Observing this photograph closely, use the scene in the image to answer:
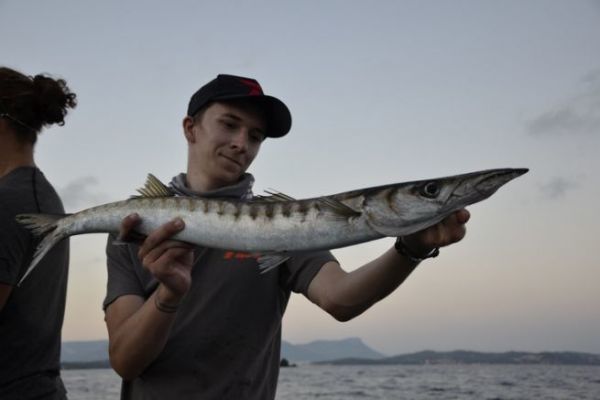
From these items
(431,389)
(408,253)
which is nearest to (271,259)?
(408,253)

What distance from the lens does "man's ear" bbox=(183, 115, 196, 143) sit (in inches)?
209

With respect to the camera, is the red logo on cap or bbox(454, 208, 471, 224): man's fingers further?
the red logo on cap

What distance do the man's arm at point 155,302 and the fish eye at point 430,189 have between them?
1773 mm

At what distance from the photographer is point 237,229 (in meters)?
4.23

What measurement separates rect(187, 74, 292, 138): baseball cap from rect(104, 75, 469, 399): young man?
10 mm

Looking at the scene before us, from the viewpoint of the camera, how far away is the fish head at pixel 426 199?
365cm

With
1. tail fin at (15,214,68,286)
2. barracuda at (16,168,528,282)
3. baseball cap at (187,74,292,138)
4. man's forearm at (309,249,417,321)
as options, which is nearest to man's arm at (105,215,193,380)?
barracuda at (16,168,528,282)

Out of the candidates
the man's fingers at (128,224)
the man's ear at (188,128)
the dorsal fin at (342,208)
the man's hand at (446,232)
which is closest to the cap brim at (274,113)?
the man's ear at (188,128)

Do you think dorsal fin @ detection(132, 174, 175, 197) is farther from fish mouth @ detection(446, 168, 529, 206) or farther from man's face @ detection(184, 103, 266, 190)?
fish mouth @ detection(446, 168, 529, 206)

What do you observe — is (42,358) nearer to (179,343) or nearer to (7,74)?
(179,343)

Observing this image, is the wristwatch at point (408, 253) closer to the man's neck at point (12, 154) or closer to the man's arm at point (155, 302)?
the man's arm at point (155, 302)

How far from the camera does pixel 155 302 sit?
13.9 feet

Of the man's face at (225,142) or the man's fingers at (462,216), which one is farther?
the man's face at (225,142)

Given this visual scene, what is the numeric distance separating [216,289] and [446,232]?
2012mm
